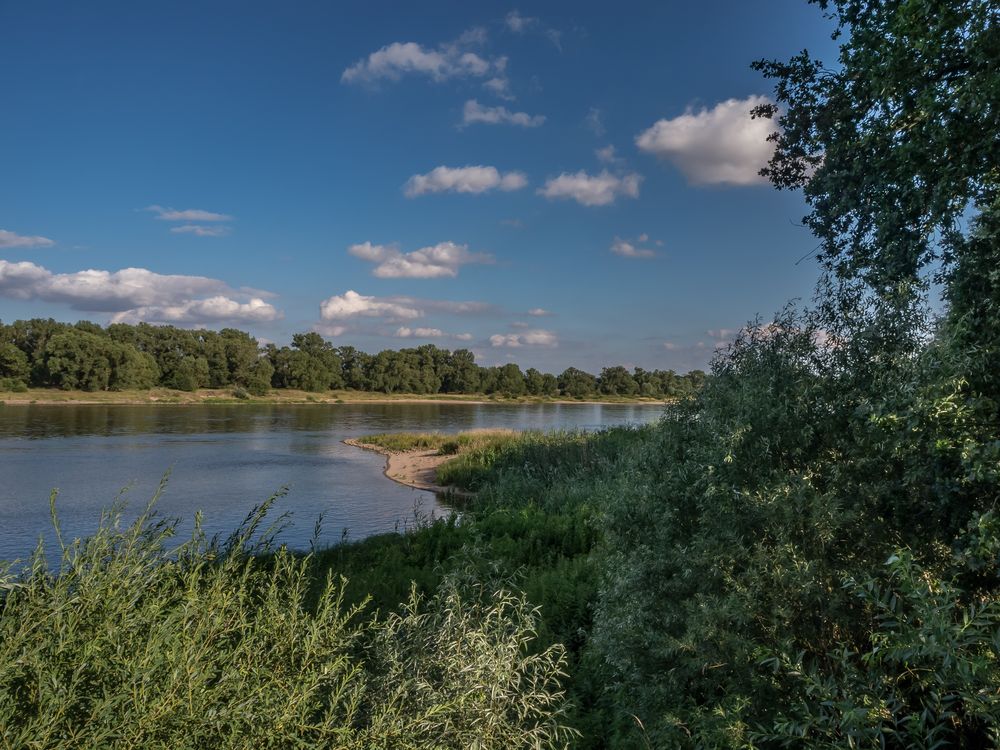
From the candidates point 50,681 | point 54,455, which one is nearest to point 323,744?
point 50,681

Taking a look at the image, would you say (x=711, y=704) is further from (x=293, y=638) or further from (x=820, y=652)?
(x=293, y=638)

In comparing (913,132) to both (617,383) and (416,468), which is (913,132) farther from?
(617,383)

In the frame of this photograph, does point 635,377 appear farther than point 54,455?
Yes

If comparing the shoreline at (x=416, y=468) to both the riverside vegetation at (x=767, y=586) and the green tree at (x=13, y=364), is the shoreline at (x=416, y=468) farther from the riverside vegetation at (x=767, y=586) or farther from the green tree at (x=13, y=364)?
the green tree at (x=13, y=364)

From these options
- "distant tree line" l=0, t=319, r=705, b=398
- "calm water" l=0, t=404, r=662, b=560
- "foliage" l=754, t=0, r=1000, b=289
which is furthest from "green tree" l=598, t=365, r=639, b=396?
"foliage" l=754, t=0, r=1000, b=289

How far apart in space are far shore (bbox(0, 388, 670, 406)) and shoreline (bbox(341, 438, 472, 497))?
30060 millimetres

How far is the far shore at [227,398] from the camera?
223ft

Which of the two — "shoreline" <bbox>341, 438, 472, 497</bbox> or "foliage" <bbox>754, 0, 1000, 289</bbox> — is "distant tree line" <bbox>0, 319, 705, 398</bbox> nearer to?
"shoreline" <bbox>341, 438, 472, 497</bbox>

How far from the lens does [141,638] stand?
283 cm

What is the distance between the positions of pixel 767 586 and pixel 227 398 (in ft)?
279

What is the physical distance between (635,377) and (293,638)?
400 feet

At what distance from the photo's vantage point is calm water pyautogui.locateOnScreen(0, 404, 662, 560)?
15.3 metres

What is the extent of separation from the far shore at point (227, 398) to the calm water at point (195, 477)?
95.5ft

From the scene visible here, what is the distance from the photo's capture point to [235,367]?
96.7m
